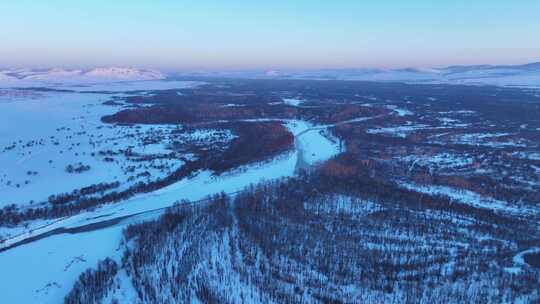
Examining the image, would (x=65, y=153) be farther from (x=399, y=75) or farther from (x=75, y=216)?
(x=399, y=75)

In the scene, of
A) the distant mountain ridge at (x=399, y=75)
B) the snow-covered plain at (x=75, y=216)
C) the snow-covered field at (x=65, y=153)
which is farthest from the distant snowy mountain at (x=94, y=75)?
the snow-covered plain at (x=75, y=216)

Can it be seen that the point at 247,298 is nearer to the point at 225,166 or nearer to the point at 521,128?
the point at 225,166

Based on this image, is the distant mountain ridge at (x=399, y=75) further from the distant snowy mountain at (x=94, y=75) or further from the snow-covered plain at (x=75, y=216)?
the snow-covered plain at (x=75, y=216)

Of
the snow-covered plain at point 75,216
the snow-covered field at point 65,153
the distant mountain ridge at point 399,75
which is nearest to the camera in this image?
the snow-covered plain at point 75,216

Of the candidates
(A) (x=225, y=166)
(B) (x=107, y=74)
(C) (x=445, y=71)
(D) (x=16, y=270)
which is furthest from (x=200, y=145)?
(C) (x=445, y=71)

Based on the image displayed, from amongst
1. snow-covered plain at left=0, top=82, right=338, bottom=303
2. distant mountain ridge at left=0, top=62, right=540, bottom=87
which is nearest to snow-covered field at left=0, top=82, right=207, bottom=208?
snow-covered plain at left=0, top=82, right=338, bottom=303

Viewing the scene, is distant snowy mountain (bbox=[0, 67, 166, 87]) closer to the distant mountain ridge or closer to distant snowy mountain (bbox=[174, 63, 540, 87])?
the distant mountain ridge

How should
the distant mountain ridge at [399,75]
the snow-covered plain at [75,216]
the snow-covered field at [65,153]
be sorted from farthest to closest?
the distant mountain ridge at [399,75], the snow-covered field at [65,153], the snow-covered plain at [75,216]

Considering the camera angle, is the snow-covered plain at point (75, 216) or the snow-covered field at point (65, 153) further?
the snow-covered field at point (65, 153)

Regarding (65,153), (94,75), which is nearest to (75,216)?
(65,153)
